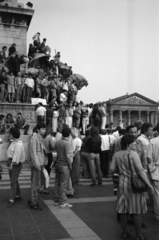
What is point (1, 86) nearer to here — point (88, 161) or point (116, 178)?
point (88, 161)

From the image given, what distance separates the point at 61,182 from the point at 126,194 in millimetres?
2219

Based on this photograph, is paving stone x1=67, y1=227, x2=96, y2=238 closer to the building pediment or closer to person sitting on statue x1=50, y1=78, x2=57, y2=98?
person sitting on statue x1=50, y1=78, x2=57, y2=98

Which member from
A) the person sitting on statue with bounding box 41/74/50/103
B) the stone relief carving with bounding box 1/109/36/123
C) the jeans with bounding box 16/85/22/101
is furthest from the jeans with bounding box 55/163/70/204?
the person sitting on statue with bounding box 41/74/50/103

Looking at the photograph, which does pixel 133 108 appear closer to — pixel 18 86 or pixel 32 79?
pixel 32 79

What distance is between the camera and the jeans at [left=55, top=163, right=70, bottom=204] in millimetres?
6176

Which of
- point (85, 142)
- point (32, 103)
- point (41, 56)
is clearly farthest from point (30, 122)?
point (85, 142)

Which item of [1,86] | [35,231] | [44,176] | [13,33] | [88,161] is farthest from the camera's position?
[13,33]

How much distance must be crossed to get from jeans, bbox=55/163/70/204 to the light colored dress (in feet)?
6.56

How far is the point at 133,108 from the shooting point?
10562 cm

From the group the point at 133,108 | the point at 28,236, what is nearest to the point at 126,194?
the point at 28,236

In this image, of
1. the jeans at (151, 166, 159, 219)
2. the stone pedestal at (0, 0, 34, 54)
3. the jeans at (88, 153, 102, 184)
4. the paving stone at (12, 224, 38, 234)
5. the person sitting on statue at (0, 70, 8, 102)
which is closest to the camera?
the paving stone at (12, 224, 38, 234)

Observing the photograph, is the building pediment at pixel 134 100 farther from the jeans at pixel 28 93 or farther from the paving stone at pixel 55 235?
the paving stone at pixel 55 235

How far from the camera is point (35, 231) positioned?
461 centimetres

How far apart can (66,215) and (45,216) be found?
39cm
